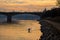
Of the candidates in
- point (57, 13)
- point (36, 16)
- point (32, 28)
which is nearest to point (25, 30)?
point (32, 28)

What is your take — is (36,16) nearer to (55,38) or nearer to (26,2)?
(26,2)

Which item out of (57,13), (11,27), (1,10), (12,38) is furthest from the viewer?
(1,10)

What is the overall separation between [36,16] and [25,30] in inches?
55.3

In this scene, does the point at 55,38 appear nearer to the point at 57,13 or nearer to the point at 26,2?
the point at 57,13

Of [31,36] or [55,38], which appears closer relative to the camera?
[55,38]

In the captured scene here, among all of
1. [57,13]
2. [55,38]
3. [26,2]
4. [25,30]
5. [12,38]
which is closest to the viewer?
[55,38]

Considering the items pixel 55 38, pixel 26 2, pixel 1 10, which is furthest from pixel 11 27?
pixel 55 38

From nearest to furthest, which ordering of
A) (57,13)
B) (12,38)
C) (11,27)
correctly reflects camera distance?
1. (57,13)
2. (12,38)
3. (11,27)

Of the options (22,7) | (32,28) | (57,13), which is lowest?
(32,28)

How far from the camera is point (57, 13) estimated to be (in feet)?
5.54

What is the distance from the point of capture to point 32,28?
4.07 metres

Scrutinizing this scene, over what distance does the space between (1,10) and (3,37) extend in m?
1.47

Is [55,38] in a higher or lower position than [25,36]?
higher

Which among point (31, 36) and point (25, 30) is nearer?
point (31, 36)
